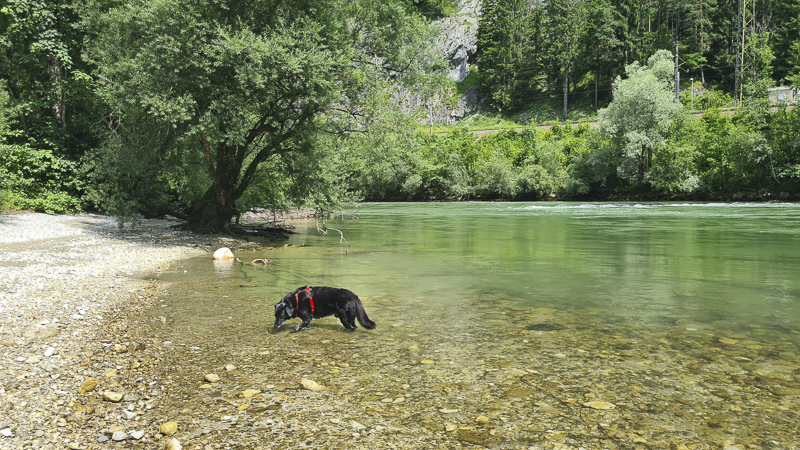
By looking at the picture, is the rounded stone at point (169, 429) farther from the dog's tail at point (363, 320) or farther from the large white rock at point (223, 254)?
the large white rock at point (223, 254)

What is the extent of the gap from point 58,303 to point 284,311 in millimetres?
3997

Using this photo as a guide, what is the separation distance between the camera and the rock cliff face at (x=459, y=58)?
115938mm

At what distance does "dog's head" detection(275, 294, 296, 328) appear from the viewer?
24.6ft

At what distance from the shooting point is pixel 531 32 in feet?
364

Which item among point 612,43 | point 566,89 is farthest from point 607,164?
point 566,89

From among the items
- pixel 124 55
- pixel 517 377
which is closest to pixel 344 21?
pixel 124 55

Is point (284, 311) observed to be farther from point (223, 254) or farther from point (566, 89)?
point (566, 89)

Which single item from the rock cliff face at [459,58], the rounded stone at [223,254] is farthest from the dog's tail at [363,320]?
the rock cliff face at [459,58]

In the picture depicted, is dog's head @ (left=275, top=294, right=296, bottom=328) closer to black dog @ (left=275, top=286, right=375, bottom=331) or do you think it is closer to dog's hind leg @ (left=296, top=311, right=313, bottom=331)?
black dog @ (left=275, top=286, right=375, bottom=331)

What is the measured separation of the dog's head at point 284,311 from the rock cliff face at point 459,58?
9705 cm

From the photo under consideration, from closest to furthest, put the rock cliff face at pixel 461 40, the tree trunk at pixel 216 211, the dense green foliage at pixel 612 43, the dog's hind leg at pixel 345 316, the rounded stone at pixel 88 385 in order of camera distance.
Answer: the rounded stone at pixel 88 385 → the dog's hind leg at pixel 345 316 → the tree trunk at pixel 216 211 → the dense green foliage at pixel 612 43 → the rock cliff face at pixel 461 40

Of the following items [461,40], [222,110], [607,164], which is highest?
[461,40]

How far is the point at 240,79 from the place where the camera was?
51.6 feet

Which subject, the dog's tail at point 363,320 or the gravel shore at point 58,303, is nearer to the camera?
the gravel shore at point 58,303
